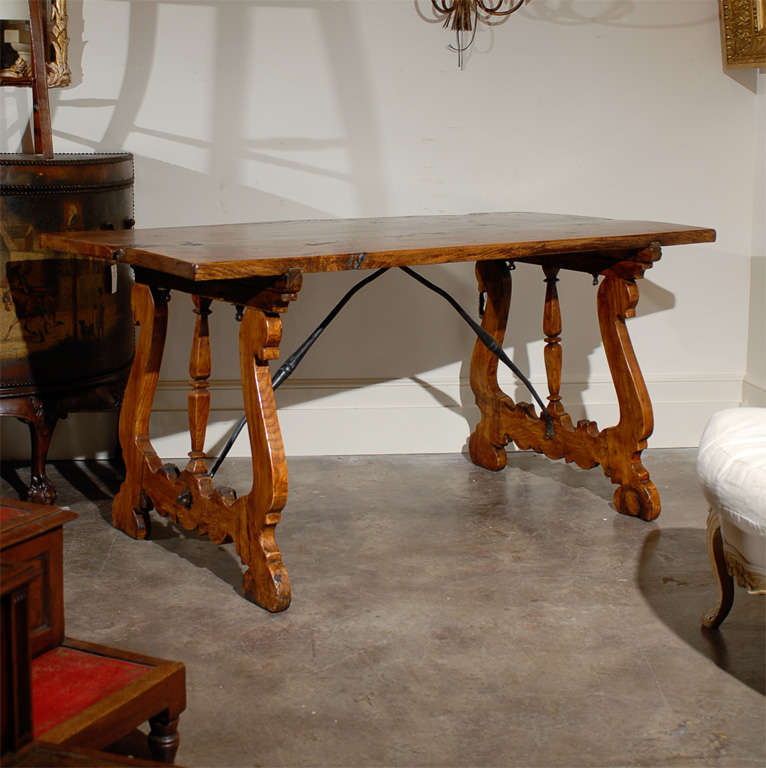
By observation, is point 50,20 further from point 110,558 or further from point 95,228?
point 110,558

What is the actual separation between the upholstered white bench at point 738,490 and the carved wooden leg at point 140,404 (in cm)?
158

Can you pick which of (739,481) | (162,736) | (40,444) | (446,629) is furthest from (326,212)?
(162,736)

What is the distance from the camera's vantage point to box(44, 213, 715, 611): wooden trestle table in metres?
2.61

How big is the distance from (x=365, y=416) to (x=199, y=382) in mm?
1163

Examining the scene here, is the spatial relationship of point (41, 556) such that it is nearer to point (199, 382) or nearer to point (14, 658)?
point (14, 658)

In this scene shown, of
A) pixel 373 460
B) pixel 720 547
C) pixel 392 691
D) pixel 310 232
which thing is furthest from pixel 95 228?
pixel 720 547

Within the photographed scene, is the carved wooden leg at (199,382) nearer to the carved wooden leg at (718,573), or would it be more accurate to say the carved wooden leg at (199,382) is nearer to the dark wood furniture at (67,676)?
the dark wood furniture at (67,676)

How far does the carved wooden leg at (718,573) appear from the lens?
97.4 inches

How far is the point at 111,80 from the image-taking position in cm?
393

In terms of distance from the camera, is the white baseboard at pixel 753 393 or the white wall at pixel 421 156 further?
the white baseboard at pixel 753 393

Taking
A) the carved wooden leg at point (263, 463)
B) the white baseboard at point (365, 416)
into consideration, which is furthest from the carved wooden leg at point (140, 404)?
the white baseboard at point (365, 416)

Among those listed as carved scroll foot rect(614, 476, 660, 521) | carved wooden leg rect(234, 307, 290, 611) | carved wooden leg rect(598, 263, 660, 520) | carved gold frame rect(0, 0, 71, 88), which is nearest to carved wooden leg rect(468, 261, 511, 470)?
carved wooden leg rect(598, 263, 660, 520)

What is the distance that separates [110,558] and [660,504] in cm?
178

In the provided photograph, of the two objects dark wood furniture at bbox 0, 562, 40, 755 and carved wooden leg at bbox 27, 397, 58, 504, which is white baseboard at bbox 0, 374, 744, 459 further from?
dark wood furniture at bbox 0, 562, 40, 755
